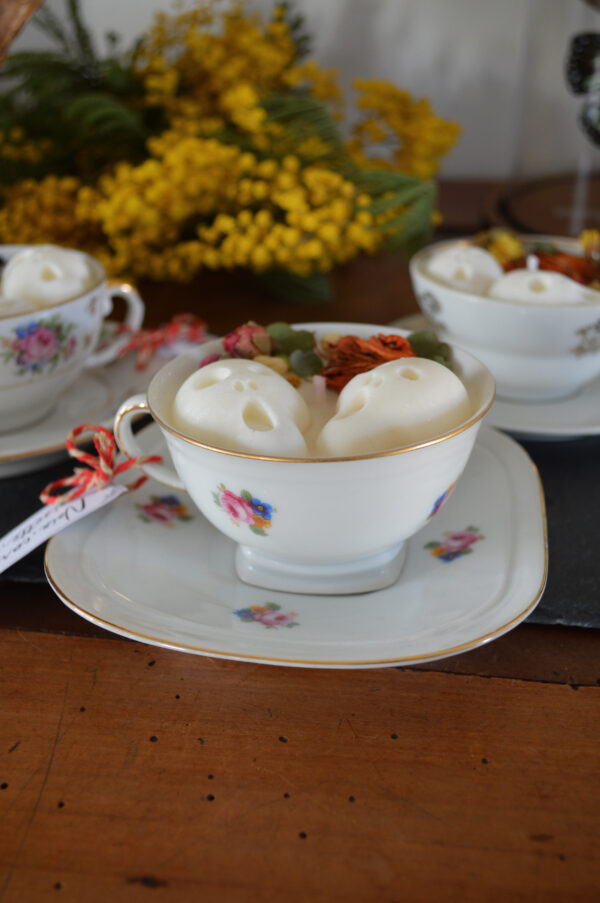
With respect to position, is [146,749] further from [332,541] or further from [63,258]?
[63,258]

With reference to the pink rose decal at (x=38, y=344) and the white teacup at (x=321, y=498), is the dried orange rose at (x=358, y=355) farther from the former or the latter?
the pink rose decal at (x=38, y=344)

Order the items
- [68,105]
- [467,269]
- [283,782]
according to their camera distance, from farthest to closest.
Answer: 1. [68,105]
2. [467,269]
3. [283,782]

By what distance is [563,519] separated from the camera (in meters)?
0.41

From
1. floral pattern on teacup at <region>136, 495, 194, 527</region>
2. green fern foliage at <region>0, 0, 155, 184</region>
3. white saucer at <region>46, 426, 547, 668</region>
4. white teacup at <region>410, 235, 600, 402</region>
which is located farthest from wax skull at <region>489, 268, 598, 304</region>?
green fern foliage at <region>0, 0, 155, 184</region>

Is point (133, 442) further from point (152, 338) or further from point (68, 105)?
point (68, 105)

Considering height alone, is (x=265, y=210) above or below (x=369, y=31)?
below

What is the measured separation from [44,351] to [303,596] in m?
0.22

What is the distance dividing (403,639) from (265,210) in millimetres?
458

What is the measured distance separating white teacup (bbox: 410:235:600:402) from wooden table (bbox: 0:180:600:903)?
0.19m

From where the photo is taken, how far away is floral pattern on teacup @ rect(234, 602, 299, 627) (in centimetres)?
32

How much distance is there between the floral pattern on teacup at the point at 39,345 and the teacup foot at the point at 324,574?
185mm

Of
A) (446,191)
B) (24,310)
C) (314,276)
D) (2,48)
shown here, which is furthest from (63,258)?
(446,191)

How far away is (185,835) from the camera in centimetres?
25

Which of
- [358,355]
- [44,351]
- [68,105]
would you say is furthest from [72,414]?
[68,105]
